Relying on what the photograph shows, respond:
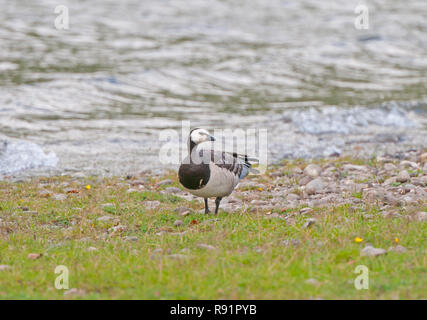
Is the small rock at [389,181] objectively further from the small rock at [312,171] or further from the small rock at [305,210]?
the small rock at [305,210]

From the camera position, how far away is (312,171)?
690 inches

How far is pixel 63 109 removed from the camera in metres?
29.8

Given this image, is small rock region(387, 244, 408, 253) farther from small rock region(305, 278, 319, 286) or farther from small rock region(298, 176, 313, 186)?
small rock region(298, 176, 313, 186)

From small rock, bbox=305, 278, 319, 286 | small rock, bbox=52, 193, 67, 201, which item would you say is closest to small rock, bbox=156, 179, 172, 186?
small rock, bbox=52, 193, 67, 201

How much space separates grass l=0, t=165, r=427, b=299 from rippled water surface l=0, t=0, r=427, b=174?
735 centimetres

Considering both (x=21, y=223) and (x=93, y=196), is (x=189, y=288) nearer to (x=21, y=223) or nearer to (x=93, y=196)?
(x=21, y=223)

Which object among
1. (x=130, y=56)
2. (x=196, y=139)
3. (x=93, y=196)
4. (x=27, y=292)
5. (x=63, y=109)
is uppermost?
(x=130, y=56)

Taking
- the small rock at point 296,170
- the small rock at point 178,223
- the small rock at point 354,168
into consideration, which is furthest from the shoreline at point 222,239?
the small rock at point 296,170

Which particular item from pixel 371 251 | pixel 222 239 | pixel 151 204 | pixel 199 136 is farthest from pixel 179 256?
pixel 151 204

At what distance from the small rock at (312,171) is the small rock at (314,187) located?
5.89ft

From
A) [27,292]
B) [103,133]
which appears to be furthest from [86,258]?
[103,133]

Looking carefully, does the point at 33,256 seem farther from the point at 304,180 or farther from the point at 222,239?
the point at 304,180

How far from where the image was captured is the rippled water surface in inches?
978

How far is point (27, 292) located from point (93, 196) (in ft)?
20.9
